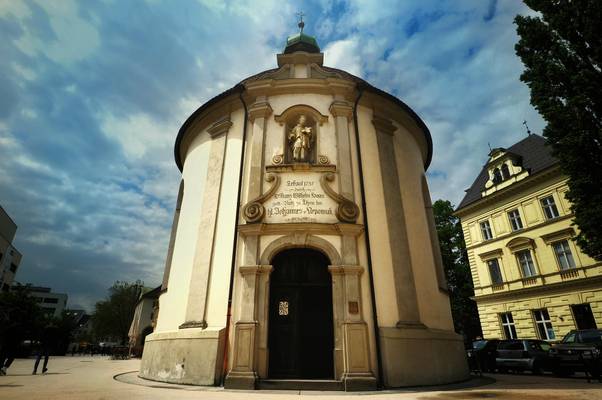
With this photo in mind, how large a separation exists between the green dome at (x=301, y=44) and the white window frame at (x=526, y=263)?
19504mm

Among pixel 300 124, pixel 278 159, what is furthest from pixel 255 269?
pixel 300 124

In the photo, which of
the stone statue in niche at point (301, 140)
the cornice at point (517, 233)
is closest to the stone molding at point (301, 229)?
the stone statue in niche at point (301, 140)

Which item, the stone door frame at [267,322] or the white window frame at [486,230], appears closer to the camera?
the stone door frame at [267,322]

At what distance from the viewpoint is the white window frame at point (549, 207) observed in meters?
22.1

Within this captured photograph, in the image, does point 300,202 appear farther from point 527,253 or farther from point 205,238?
point 527,253

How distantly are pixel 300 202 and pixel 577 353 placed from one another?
33.9 ft

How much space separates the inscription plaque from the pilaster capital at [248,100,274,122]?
229 cm

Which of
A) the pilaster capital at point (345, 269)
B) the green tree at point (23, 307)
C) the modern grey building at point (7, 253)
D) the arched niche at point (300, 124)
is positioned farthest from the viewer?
the modern grey building at point (7, 253)

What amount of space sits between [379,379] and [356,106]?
321 inches

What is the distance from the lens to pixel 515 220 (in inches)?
966

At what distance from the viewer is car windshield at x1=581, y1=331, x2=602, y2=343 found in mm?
11873

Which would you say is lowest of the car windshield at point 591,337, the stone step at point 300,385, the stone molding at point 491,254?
the stone step at point 300,385

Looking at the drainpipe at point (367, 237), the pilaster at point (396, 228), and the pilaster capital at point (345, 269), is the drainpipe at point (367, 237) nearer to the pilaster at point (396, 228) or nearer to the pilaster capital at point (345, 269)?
the pilaster capital at point (345, 269)

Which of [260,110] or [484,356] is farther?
[484,356]
